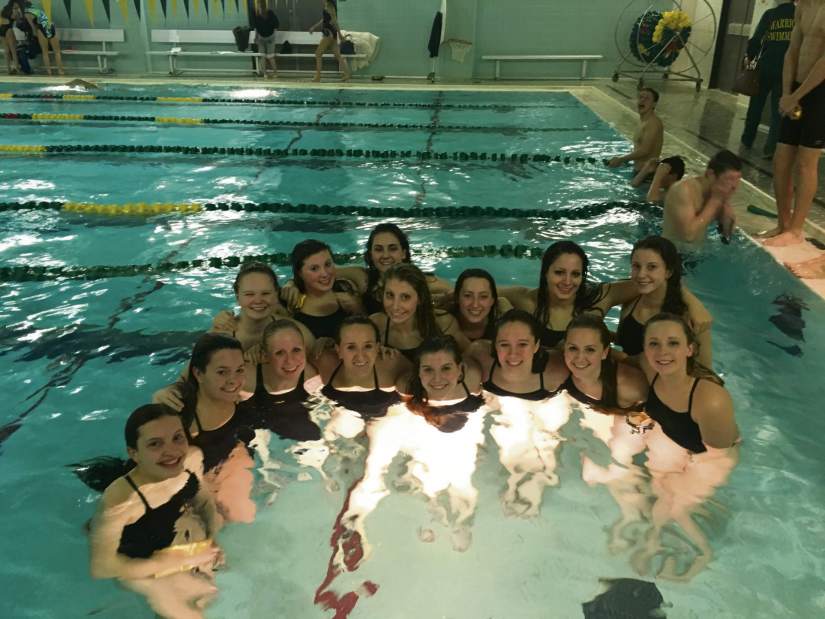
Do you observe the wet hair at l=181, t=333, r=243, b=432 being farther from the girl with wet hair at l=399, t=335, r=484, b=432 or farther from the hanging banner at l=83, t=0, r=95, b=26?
the hanging banner at l=83, t=0, r=95, b=26

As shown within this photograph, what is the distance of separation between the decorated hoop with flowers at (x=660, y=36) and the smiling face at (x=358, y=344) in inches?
440

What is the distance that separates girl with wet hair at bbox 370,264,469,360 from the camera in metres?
Result: 3.12

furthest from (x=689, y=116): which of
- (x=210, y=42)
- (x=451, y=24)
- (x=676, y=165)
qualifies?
(x=210, y=42)

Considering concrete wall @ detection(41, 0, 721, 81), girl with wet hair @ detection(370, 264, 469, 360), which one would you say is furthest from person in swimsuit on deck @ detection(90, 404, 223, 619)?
A: concrete wall @ detection(41, 0, 721, 81)

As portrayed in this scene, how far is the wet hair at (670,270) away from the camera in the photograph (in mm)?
3193

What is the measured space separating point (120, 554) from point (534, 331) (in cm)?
170

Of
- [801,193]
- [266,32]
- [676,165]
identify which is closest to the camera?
[801,193]

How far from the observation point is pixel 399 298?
10.2ft

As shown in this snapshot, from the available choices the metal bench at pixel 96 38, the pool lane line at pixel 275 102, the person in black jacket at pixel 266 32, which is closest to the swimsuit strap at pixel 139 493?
the pool lane line at pixel 275 102

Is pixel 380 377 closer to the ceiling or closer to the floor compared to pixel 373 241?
closer to the floor

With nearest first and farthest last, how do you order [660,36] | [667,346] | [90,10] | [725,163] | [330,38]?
[667,346] < [725,163] < [660,36] < [330,38] < [90,10]

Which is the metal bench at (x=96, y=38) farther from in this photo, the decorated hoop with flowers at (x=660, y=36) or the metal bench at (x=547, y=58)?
the decorated hoop with flowers at (x=660, y=36)

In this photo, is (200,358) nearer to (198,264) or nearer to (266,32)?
(198,264)

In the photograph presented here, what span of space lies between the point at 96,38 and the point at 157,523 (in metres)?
14.6
